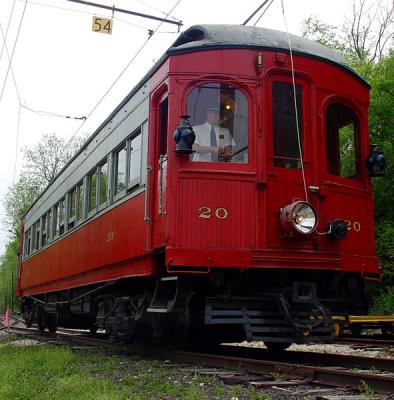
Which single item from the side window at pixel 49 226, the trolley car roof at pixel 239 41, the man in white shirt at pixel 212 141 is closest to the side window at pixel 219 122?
the man in white shirt at pixel 212 141

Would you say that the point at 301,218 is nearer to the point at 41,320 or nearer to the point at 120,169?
the point at 120,169

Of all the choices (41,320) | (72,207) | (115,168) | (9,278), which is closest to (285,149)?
(115,168)

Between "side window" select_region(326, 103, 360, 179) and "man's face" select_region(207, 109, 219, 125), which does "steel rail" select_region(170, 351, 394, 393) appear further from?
"man's face" select_region(207, 109, 219, 125)

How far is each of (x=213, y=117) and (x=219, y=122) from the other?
0.29ft

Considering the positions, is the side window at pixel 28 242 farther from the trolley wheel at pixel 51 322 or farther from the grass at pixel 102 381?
the grass at pixel 102 381

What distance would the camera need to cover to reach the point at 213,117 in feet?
22.4

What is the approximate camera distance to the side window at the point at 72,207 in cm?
1194

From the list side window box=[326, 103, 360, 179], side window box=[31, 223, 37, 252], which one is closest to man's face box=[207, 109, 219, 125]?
side window box=[326, 103, 360, 179]

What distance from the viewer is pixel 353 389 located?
4.90 m

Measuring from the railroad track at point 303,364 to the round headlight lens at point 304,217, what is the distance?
4.65 feet

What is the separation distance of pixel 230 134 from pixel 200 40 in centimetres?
123

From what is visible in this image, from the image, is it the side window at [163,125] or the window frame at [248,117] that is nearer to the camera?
the window frame at [248,117]

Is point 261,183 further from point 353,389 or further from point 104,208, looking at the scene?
point 104,208

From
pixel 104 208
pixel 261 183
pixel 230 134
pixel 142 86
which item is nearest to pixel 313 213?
pixel 261 183
